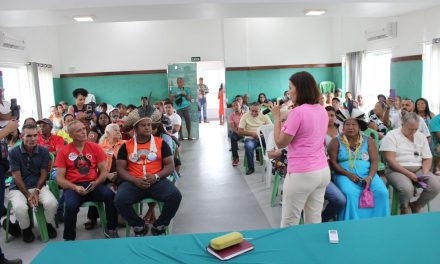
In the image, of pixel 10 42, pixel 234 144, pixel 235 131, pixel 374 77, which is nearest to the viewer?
pixel 234 144

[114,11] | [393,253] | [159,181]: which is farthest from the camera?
[114,11]

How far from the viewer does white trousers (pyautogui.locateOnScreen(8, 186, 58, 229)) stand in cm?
321

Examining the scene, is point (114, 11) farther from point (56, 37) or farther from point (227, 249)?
point (56, 37)

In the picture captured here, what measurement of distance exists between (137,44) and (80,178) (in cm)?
770

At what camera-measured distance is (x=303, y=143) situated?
7.43ft

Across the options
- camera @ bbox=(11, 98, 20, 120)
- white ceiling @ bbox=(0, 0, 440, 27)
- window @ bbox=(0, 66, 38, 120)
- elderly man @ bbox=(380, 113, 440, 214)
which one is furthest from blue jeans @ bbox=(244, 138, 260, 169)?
window @ bbox=(0, 66, 38, 120)

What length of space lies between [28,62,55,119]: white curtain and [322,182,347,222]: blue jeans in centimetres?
745

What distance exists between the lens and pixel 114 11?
17.7ft

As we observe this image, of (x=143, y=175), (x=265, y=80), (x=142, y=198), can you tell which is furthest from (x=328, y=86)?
(x=142, y=198)

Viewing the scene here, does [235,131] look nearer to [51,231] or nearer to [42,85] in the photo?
[51,231]

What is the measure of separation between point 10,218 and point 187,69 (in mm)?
6165

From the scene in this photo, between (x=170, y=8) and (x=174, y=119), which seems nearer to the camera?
(x=170, y=8)

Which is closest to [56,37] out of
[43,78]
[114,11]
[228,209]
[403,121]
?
[43,78]

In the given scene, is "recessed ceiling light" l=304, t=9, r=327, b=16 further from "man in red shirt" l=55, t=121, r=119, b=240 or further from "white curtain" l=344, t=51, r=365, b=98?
"man in red shirt" l=55, t=121, r=119, b=240
